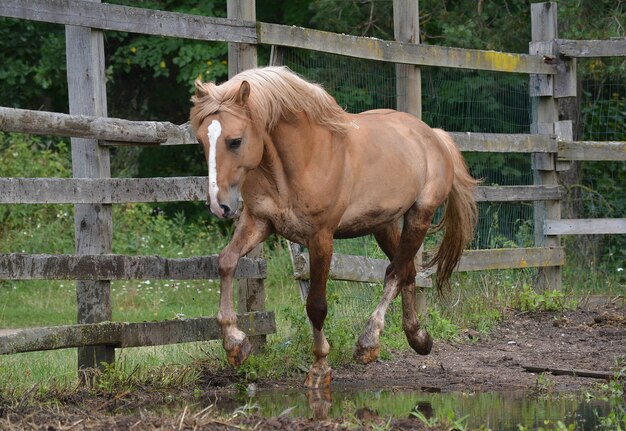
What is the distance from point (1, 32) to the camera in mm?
15961

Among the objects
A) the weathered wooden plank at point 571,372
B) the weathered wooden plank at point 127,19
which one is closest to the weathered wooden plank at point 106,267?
the weathered wooden plank at point 127,19

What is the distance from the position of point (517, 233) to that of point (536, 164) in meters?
0.75

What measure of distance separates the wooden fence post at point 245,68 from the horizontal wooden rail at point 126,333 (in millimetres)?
118

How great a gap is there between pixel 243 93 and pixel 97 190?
1.04 meters

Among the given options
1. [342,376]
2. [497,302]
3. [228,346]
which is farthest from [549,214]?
[228,346]

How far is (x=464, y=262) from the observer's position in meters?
9.09

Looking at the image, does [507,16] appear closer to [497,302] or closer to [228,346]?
[497,302]

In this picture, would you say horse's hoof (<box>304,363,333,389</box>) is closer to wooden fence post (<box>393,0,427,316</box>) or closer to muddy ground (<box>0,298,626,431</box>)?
muddy ground (<box>0,298,626,431</box>)

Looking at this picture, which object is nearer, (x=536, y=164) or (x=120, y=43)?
(x=536, y=164)

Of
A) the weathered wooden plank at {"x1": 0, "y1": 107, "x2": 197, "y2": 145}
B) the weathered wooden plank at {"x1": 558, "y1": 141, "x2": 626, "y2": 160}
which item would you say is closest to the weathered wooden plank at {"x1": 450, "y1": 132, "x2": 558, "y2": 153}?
the weathered wooden plank at {"x1": 558, "y1": 141, "x2": 626, "y2": 160}

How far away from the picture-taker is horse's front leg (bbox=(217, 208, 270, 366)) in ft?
18.4

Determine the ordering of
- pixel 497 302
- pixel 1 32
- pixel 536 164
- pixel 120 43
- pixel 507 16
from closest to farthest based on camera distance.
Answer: pixel 497 302 < pixel 536 164 < pixel 507 16 < pixel 1 32 < pixel 120 43

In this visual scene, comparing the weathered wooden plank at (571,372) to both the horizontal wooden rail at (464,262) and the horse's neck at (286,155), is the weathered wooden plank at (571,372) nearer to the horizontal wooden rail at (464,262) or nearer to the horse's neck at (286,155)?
the horizontal wooden rail at (464,262)

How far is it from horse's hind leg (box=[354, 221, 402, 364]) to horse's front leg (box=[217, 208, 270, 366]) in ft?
3.32
